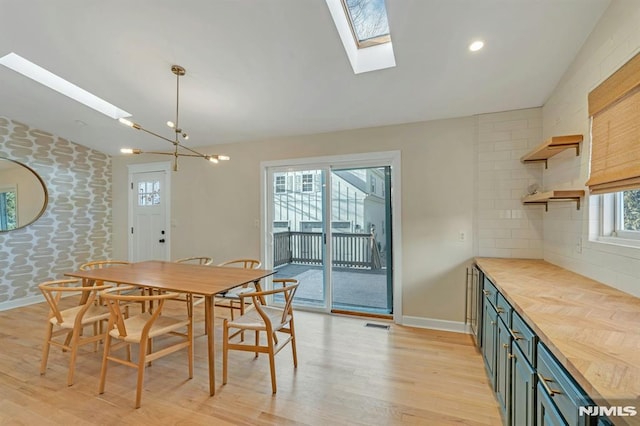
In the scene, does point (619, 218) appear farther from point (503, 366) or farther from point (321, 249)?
point (321, 249)

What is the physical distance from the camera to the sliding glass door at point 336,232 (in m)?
3.65

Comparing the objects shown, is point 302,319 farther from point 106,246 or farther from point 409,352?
point 106,246

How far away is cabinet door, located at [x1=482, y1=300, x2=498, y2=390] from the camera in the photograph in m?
1.98

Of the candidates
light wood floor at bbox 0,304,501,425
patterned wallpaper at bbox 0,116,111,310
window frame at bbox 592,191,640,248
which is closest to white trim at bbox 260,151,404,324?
light wood floor at bbox 0,304,501,425

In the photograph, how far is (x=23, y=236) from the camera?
165 inches

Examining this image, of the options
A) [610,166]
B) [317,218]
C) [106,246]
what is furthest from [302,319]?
[106,246]

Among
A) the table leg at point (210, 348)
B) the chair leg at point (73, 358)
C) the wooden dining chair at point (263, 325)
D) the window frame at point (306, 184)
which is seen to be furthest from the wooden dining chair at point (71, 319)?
the window frame at point (306, 184)

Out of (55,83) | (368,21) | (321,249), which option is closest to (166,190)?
(55,83)

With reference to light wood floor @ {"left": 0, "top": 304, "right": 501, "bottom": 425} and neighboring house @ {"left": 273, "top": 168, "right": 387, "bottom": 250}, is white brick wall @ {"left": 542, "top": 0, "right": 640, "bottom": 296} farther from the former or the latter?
neighboring house @ {"left": 273, "top": 168, "right": 387, "bottom": 250}

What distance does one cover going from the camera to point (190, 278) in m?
2.57

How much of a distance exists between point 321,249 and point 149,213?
3256mm

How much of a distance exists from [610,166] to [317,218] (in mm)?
2857

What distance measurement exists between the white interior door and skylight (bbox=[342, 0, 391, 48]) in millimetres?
3815

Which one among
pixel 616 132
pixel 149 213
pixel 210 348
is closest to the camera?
pixel 616 132
